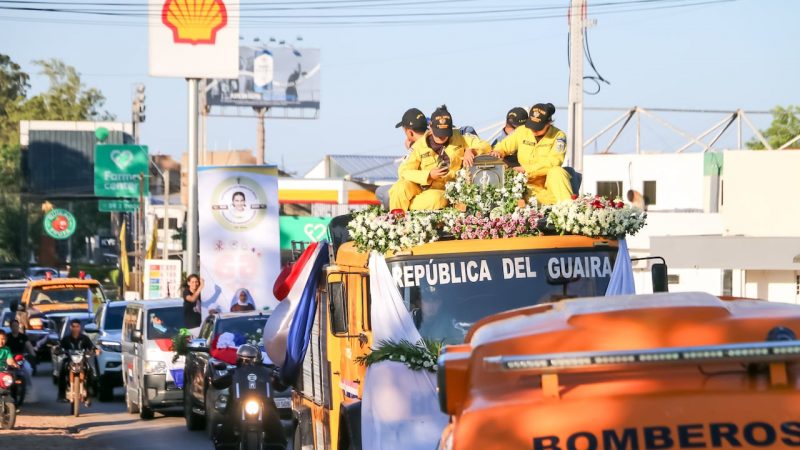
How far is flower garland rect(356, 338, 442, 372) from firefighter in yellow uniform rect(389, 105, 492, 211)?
2182 millimetres

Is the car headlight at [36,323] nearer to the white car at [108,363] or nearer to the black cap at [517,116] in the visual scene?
the white car at [108,363]

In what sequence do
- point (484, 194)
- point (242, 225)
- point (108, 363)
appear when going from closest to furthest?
point (484, 194) → point (108, 363) → point (242, 225)

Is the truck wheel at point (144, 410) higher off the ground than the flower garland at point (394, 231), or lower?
lower

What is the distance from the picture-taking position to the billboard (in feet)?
317

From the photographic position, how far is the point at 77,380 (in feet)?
75.6

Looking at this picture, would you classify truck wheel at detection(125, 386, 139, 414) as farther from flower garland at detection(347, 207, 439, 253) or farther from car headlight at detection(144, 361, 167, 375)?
flower garland at detection(347, 207, 439, 253)

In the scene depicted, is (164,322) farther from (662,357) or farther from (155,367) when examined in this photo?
(662,357)

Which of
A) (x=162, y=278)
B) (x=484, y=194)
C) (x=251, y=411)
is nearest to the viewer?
(x=484, y=194)

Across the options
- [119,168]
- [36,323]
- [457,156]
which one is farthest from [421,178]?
[119,168]

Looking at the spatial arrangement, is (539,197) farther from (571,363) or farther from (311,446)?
(571,363)

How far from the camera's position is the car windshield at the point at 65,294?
3928 centimetres

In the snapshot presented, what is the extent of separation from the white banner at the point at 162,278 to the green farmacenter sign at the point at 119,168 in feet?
50.4

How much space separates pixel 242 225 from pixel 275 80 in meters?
70.3

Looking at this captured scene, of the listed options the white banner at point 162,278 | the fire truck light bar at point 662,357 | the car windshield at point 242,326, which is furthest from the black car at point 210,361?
the white banner at point 162,278
